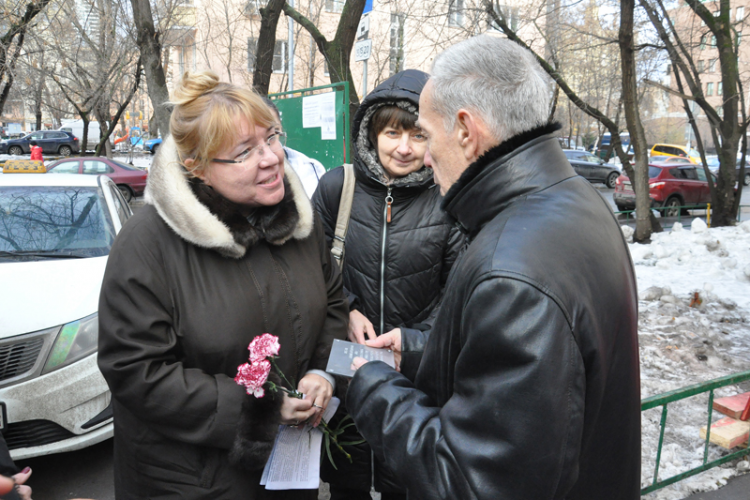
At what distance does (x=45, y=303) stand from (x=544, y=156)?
122 inches

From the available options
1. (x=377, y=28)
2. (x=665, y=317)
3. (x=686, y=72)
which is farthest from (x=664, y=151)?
(x=665, y=317)

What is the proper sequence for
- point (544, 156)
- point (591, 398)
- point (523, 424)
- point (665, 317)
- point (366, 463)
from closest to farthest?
point (523, 424) → point (591, 398) → point (544, 156) → point (366, 463) → point (665, 317)

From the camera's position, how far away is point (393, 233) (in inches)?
98.9

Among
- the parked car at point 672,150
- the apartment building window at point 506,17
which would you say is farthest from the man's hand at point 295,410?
the parked car at point 672,150

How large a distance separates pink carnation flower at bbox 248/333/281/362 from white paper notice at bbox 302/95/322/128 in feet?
19.9

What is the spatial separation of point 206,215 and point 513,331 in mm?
1113

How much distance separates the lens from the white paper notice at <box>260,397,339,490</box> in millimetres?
1814

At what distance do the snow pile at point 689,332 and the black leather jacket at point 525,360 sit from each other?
223 cm

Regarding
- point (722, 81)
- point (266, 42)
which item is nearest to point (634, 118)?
point (722, 81)

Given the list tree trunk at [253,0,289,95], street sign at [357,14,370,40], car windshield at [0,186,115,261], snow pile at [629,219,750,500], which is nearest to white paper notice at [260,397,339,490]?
snow pile at [629,219,750,500]

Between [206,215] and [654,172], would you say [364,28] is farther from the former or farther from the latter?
[654,172]

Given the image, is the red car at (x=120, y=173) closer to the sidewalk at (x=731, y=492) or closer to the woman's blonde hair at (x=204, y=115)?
the woman's blonde hair at (x=204, y=115)

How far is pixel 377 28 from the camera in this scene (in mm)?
25734

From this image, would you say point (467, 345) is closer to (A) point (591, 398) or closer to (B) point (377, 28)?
(A) point (591, 398)
